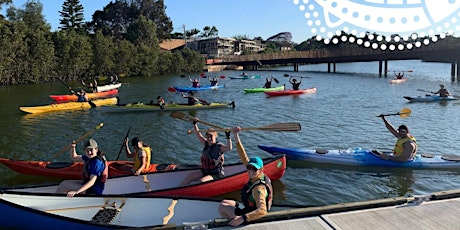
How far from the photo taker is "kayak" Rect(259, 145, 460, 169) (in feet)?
37.5

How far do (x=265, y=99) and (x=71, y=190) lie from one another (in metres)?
23.4

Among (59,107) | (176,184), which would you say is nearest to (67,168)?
(176,184)

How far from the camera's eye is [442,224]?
217 inches

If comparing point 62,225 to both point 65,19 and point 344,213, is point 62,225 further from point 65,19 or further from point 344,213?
point 65,19

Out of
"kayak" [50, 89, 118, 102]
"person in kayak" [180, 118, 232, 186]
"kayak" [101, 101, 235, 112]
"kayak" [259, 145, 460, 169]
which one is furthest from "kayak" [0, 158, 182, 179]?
"kayak" [50, 89, 118, 102]

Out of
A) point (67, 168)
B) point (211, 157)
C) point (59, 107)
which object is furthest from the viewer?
point (59, 107)

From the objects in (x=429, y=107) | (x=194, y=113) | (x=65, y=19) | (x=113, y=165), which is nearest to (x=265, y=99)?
(x=194, y=113)

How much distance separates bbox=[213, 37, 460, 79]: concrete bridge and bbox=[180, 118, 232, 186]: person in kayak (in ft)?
187

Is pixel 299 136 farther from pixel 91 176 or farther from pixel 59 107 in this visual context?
pixel 59 107

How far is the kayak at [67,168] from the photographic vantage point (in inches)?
378

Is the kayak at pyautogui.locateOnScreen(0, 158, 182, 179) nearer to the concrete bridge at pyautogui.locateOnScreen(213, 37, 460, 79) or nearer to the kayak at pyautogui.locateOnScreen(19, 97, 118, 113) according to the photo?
the kayak at pyautogui.locateOnScreen(19, 97, 118, 113)

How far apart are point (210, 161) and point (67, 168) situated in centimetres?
408

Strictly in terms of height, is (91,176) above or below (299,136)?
above

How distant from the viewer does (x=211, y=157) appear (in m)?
8.74
